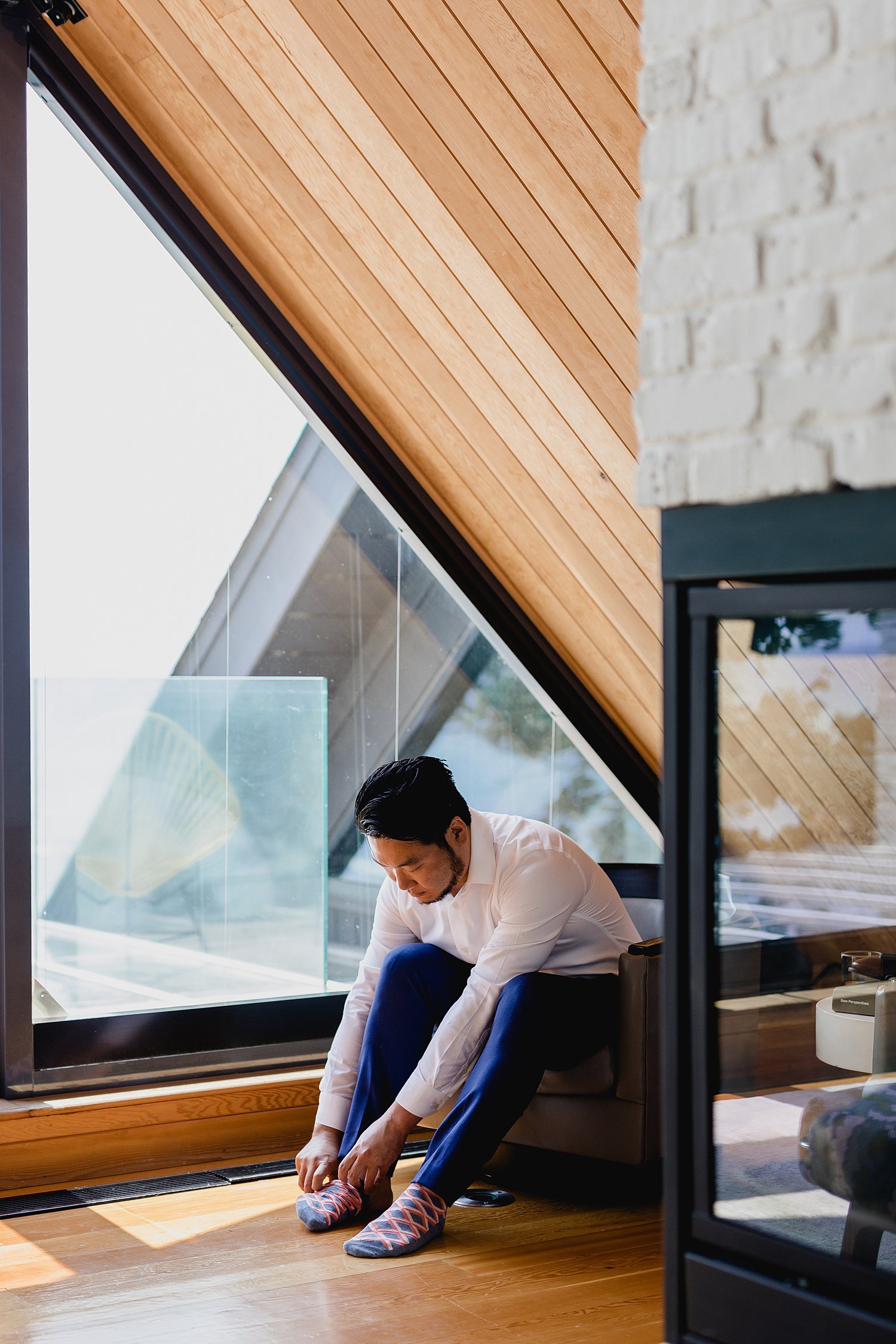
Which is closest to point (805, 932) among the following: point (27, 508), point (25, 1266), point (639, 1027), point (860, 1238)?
point (860, 1238)

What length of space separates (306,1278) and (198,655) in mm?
1580

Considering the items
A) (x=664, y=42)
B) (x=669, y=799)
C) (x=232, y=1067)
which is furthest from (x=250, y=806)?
(x=664, y=42)

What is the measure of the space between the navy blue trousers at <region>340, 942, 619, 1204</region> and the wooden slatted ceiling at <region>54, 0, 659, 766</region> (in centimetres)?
100

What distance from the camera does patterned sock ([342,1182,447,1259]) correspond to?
2.43 metres

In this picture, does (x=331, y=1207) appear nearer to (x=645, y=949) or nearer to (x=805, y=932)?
(x=645, y=949)

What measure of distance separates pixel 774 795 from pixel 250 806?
6.82 feet

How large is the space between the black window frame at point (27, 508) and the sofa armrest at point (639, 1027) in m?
1.09

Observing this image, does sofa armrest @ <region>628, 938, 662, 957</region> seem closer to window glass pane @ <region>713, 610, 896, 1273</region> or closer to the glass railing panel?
window glass pane @ <region>713, 610, 896, 1273</region>

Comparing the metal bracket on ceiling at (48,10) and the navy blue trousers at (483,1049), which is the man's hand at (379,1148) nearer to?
the navy blue trousers at (483,1049)

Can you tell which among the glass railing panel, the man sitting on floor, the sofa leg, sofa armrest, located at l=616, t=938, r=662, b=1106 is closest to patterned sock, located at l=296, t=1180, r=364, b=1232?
the man sitting on floor

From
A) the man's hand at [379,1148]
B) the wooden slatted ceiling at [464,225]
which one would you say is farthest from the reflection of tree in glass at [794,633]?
the man's hand at [379,1148]

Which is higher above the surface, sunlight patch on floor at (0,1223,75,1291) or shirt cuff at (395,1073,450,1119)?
shirt cuff at (395,1073,450,1119)

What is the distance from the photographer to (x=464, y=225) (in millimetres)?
2719

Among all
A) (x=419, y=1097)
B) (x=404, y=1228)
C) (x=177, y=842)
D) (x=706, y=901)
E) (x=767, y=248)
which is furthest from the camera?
(x=177, y=842)
